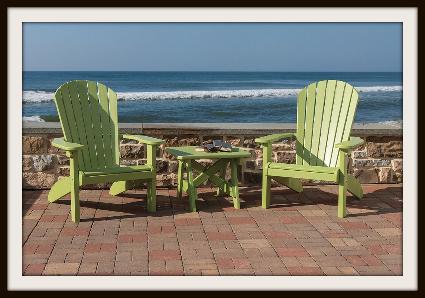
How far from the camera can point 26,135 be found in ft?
17.7

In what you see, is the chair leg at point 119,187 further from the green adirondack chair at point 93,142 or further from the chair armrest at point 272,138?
the chair armrest at point 272,138

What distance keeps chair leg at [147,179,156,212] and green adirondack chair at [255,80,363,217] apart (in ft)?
2.93

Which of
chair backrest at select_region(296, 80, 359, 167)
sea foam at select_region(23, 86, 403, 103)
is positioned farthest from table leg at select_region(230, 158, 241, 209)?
sea foam at select_region(23, 86, 403, 103)

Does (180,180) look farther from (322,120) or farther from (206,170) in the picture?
(322,120)

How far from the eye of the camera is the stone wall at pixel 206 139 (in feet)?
17.9

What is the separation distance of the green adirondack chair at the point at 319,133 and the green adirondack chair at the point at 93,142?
37.1 inches

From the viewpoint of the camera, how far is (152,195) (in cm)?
474

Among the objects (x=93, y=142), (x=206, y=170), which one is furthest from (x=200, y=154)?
(x=93, y=142)

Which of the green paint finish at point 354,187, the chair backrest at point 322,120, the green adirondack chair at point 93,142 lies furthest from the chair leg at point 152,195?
the green paint finish at point 354,187

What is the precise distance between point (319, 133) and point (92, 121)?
76.5 inches

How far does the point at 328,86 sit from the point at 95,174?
2.12m

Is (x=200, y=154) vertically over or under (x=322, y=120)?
under

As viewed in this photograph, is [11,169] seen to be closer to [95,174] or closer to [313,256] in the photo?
[95,174]

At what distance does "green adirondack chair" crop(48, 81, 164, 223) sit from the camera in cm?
450
